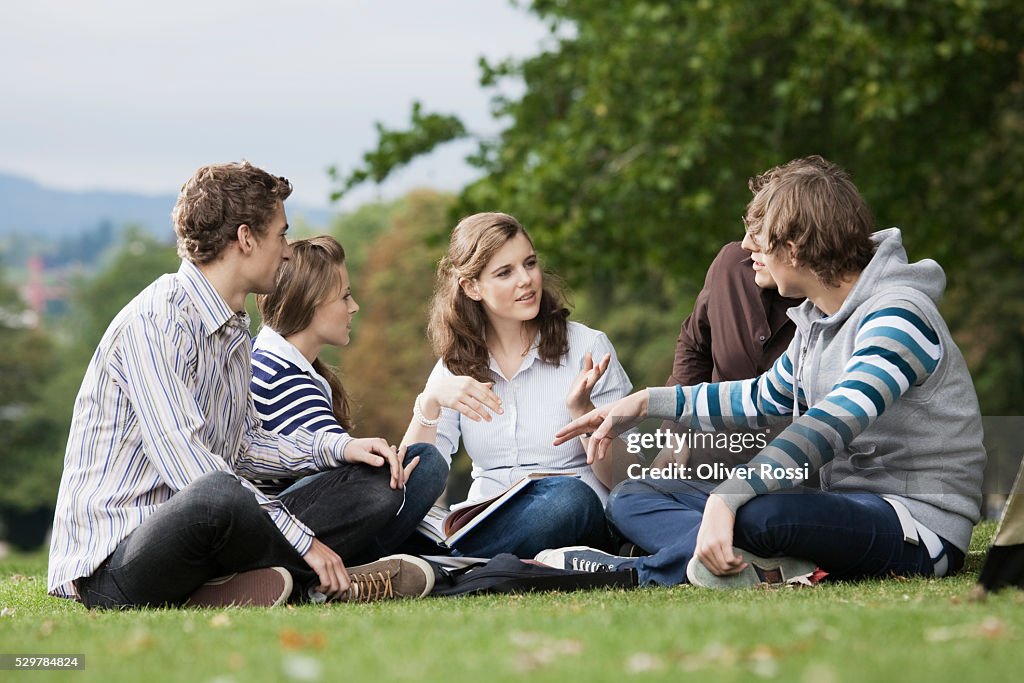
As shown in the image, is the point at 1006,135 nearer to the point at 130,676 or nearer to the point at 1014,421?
the point at 1014,421

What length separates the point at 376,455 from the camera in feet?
18.0

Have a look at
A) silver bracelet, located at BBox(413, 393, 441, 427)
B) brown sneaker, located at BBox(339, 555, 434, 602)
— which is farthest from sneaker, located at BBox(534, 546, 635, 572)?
silver bracelet, located at BBox(413, 393, 441, 427)

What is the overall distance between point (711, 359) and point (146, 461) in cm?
Answer: 303

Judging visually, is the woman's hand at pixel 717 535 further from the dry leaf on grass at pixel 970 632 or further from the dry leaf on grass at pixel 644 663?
the dry leaf on grass at pixel 644 663

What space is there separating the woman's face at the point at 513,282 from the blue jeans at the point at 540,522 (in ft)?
2.79

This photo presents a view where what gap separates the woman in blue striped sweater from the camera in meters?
5.51

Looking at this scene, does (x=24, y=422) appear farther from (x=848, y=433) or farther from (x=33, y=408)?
(x=848, y=433)

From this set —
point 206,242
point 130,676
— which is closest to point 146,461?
point 206,242

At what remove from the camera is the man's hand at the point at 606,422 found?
562 centimetres

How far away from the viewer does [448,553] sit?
19.8 feet

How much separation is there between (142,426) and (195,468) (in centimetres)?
25

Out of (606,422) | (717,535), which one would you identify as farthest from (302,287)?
(717,535)

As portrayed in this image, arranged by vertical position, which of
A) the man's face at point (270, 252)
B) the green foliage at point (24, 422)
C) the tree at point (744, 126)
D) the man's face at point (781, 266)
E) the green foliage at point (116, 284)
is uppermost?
the green foliage at point (116, 284)

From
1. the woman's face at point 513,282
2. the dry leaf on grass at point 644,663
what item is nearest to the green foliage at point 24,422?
the woman's face at point 513,282
